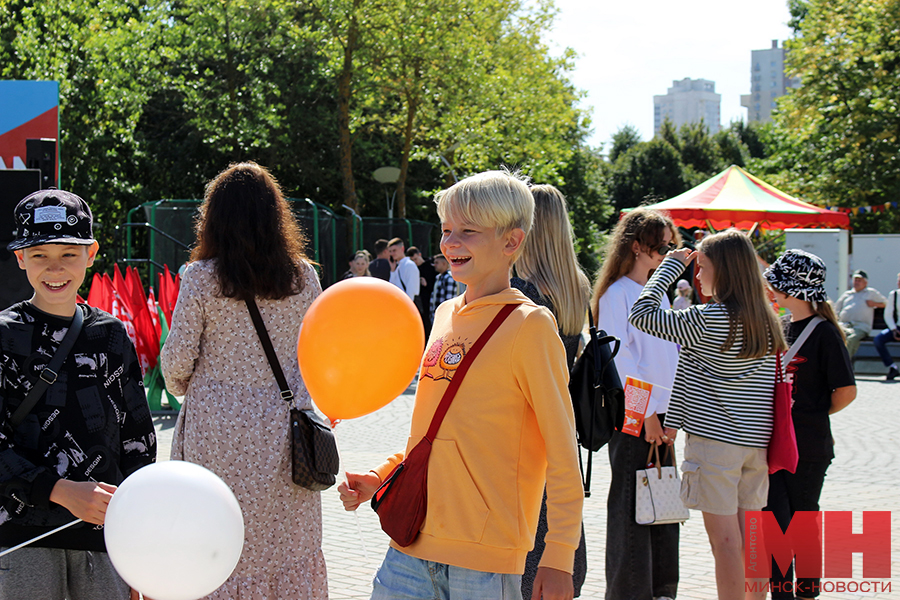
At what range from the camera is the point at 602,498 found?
678cm

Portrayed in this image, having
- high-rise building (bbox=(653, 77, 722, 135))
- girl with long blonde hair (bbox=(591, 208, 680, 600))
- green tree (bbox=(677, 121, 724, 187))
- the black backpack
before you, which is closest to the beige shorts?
girl with long blonde hair (bbox=(591, 208, 680, 600))

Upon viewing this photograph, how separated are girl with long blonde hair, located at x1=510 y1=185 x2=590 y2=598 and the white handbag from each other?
0.67 m

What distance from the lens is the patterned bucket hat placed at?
453 cm

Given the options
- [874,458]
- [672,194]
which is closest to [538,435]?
[874,458]

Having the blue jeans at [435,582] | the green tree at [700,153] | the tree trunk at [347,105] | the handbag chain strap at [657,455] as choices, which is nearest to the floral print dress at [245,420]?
the blue jeans at [435,582]

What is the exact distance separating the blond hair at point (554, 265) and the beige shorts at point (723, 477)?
3.13 feet

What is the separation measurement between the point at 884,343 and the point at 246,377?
A: 15345 mm

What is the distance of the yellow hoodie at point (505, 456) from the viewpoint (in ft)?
7.69

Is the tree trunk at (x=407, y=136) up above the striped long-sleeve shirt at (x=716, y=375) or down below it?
above

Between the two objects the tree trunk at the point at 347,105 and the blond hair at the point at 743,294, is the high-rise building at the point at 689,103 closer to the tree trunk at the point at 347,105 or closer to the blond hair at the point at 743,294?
the tree trunk at the point at 347,105

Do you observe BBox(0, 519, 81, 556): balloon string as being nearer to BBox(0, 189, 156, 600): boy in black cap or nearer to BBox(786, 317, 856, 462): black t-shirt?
BBox(0, 189, 156, 600): boy in black cap

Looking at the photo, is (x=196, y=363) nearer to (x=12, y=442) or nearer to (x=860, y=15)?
(x=12, y=442)

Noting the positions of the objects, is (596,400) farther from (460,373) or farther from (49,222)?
(49,222)

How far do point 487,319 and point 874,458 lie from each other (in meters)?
7.24
